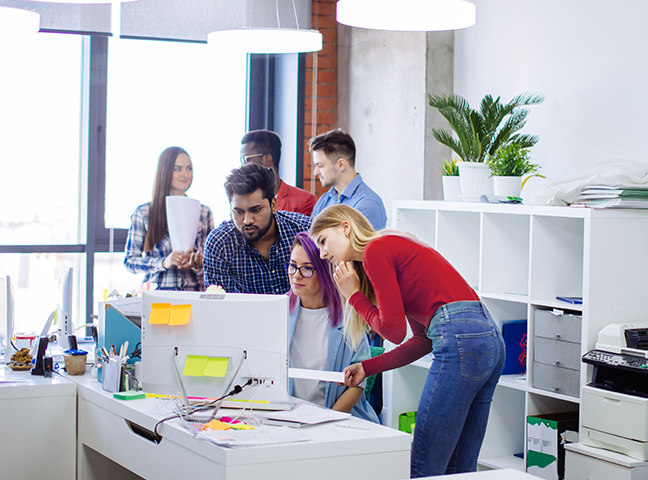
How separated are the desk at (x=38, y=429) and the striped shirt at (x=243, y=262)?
0.81 meters

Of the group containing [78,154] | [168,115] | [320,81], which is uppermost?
[320,81]

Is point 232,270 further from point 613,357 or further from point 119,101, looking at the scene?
point 119,101

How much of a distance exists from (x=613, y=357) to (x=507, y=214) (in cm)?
92

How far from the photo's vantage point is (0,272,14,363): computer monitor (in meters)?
2.93

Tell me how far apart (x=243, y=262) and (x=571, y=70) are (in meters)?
1.91

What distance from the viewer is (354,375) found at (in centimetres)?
238

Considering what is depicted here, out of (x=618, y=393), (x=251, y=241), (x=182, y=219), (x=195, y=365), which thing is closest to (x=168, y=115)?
(x=182, y=219)

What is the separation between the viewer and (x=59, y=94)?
15.5ft

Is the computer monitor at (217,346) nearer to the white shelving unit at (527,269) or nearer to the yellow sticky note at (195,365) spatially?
the yellow sticky note at (195,365)

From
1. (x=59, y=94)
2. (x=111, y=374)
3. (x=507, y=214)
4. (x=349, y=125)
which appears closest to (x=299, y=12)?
(x=349, y=125)

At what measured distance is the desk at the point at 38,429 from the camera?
2.52 metres

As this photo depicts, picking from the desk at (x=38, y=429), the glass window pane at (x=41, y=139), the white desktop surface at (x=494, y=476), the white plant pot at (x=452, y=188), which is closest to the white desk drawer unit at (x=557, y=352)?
the white plant pot at (x=452, y=188)

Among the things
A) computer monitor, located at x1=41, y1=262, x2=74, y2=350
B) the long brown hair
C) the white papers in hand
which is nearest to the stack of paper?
the white papers in hand

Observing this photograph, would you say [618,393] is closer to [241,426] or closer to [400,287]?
[400,287]
